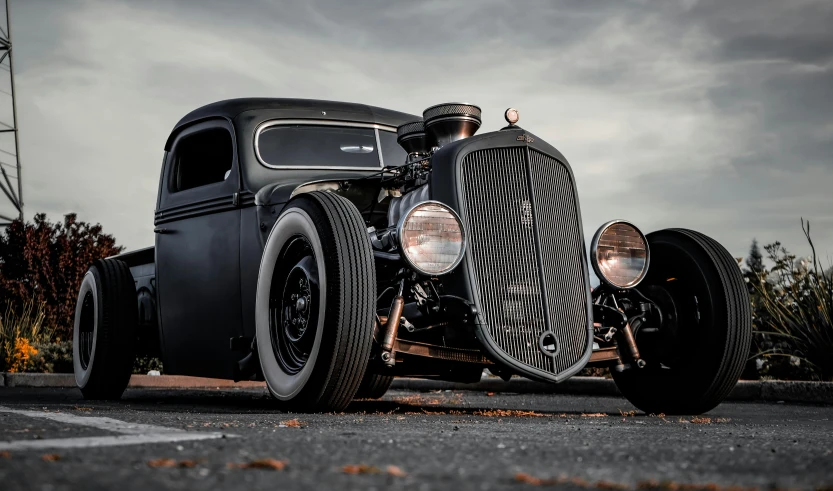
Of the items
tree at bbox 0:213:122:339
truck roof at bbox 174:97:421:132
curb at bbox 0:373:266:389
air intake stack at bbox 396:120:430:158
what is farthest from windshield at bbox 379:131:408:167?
tree at bbox 0:213:122:339

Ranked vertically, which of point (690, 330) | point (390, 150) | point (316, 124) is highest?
point (316, 124)

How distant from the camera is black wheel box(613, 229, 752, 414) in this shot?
5.12 metres

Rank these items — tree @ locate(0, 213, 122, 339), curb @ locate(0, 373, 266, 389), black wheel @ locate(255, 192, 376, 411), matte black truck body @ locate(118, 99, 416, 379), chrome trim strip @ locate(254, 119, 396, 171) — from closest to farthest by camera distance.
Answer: black wheel @ locate(255, 192, 376, 411) < matte black truck body @ locate(118, 99, 416, 379) < chrome trim strip @ locate(254, 119, 396, 171) < curb @ locate(0, 373, 266, 389) < tree @ locate(0, 213, 122, 339)

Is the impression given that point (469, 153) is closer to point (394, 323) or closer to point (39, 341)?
point (394, 323)

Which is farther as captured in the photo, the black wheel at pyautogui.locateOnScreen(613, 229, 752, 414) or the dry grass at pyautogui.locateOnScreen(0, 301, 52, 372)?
the dry grass at pyautogui.locateOnScreen(0, 301, 52, 372)

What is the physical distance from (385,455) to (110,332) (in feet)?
15.8

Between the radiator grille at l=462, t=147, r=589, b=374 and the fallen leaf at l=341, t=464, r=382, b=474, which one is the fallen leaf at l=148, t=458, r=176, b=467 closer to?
the fallen leaf at l=341, t=464, r=382, b=474

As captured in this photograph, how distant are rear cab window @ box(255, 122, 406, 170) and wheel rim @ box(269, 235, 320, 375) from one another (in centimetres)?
124

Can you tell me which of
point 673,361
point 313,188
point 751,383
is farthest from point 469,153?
point 751,383

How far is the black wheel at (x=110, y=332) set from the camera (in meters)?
6.87

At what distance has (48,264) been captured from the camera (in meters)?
14.8

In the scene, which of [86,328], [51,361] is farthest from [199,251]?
[51,361]

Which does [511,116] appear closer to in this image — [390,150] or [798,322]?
[390,150]

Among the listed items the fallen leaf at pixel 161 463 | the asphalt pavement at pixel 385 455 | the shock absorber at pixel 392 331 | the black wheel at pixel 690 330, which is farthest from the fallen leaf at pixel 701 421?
the fallen leaf at pixel 161 463
